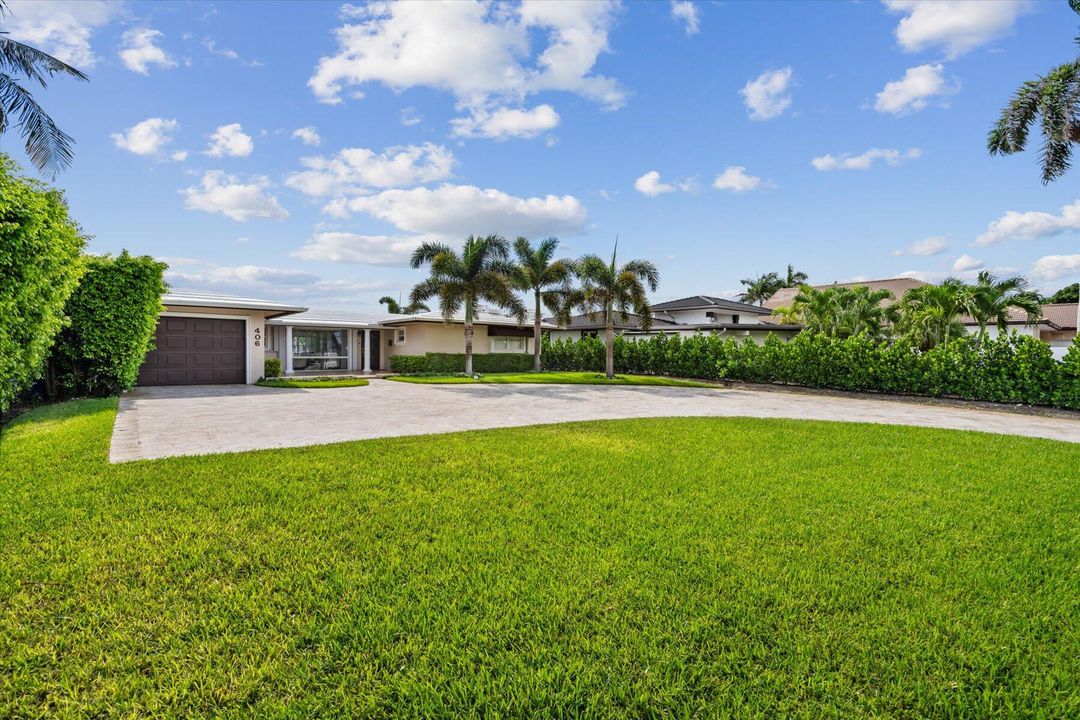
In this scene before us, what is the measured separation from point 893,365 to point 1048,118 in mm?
7283

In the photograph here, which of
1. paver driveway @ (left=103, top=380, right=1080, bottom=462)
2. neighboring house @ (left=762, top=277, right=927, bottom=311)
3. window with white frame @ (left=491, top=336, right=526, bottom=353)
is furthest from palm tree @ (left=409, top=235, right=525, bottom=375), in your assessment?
neighboring house @ (left=762, top=277, right=927, bottom=311)

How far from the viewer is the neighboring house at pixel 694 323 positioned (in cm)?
2845

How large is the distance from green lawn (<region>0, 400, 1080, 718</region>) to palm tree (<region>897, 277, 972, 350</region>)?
1572 cm

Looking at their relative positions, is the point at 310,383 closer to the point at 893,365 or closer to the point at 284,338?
the point at 284,338

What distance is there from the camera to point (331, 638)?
246cm

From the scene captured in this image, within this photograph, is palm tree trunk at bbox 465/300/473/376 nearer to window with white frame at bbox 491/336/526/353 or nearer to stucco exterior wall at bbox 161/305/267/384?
window with white frame at bbox 491/336/526/353

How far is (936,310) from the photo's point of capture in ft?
60.0

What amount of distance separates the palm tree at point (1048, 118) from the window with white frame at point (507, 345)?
21342 mm

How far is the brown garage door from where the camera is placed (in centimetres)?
1606

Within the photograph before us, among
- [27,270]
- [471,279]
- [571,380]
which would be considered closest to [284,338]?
[471,279]

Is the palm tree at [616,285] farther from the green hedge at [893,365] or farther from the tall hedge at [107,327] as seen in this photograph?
the tall hedge at [107,327]

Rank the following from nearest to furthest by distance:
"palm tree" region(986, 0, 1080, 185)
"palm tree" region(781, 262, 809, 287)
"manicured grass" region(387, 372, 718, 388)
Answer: "palm tree" region(986, 0, 1080, 185) < "manicured grass" region(387, 372, 718, 388) < "palm tree" region(781, 262, 809, 287)

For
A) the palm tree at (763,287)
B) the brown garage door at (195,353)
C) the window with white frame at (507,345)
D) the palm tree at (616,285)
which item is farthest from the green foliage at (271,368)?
the palm tree at (763,287)

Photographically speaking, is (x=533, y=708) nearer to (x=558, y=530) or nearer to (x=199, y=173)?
(x=558, y=530)
